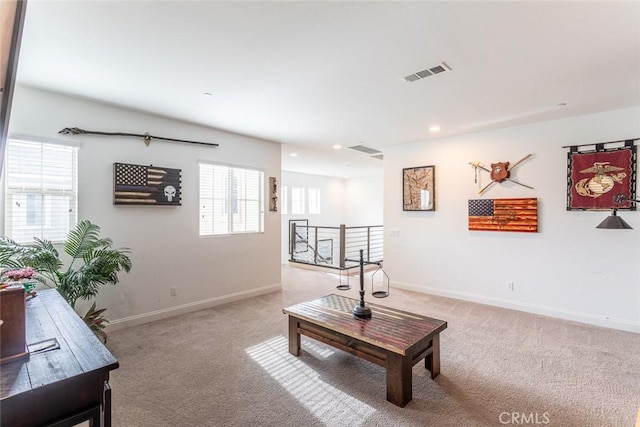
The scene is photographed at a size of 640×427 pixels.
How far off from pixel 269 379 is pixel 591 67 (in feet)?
12.7

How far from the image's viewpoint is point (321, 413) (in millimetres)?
2117

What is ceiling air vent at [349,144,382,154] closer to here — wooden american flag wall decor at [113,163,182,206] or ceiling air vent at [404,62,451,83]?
ceiling air vent at [404,62,451,83]

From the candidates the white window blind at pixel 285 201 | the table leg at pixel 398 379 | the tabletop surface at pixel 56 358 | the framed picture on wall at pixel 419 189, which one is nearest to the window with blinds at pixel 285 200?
the white window blind at pixel 285 201

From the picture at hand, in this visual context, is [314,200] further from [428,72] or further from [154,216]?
[428,72]

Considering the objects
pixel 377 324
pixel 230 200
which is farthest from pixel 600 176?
pixel 230 200

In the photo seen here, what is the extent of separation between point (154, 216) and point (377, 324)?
3132 millimetres

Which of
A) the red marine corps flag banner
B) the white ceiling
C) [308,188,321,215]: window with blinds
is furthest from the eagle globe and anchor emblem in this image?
[308,188,321,215]: window with blinds

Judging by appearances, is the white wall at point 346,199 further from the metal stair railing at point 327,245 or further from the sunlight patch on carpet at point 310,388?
the sunlight patch on carpet at point 310,388

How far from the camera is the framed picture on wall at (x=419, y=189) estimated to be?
5.18 m

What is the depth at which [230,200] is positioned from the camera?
486 cm

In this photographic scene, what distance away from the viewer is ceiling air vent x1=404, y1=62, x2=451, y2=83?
104 inches

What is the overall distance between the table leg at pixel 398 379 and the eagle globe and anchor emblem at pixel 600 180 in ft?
11.4

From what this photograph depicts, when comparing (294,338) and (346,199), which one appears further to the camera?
(346,199)

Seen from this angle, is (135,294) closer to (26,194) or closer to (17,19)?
(26,194)
